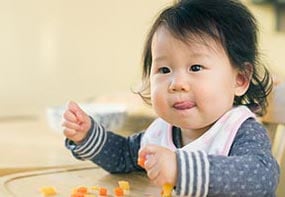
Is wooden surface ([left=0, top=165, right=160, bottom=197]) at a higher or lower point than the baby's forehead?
lower

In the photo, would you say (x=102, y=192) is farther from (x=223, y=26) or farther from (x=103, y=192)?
(x=223, y=26)

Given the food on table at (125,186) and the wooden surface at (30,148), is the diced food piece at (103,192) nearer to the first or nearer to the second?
the food on table at (125,186)

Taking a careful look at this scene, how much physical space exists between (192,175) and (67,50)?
1.59m

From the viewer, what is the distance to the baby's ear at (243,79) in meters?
0.86

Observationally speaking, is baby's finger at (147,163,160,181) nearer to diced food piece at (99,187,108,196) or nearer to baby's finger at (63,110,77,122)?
diced food piece at (99,187,108,196)

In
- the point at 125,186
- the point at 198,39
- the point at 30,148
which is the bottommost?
the point at 30,148

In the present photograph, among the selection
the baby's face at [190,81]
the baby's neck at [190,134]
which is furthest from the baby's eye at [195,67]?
the baby's neck at [190,134]

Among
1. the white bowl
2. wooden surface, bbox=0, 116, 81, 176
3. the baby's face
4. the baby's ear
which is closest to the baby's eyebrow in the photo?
the baby's face

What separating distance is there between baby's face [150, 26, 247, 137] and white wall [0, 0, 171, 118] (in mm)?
1305

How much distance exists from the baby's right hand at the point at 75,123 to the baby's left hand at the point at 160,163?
0.89 feet

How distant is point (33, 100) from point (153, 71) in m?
1.36

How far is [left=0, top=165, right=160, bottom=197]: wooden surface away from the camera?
2.82 ft

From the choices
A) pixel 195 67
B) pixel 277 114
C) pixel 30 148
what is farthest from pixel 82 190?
pixel 30 148

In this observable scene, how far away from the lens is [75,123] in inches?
36.7
